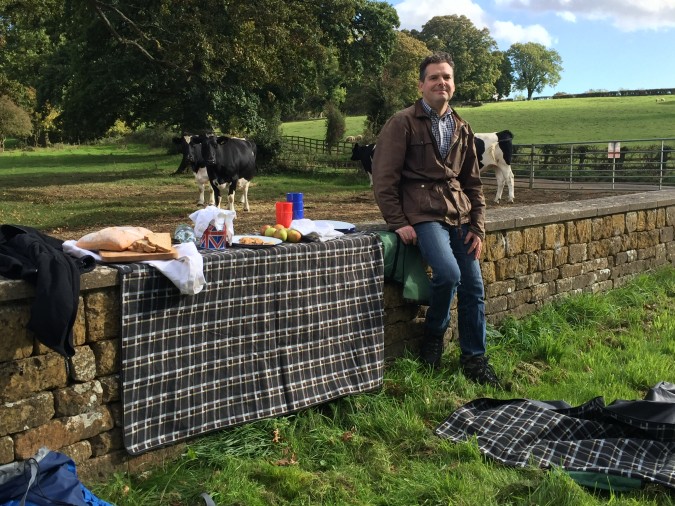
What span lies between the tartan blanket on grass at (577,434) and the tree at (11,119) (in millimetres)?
46950

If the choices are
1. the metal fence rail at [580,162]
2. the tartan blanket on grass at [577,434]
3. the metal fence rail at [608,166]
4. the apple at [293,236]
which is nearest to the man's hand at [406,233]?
the apple at [293,236]

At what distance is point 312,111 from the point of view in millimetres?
65875

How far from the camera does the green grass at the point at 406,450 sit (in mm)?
3367

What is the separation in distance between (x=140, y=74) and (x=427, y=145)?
78.1ft

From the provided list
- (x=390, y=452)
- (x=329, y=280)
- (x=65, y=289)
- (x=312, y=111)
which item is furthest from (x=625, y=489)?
(x=312, y=111)

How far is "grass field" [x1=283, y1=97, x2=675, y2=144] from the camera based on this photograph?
41281mm

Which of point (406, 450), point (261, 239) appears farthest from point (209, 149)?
point (406, 450)

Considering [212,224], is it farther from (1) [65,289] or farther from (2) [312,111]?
(2) [312,111]

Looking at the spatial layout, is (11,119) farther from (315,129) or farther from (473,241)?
(473,241)

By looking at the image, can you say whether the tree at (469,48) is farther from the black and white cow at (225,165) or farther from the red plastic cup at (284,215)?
the red plastic cup at (284,215)

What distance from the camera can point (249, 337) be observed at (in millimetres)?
4055

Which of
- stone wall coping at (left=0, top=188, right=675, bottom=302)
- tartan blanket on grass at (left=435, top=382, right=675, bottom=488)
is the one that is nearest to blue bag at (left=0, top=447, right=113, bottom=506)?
stone wall coping at (left=0, top=188, right=675, bottom=302)

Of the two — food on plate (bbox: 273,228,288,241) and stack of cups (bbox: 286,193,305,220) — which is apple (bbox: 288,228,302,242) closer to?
food on plate (bbox: 273,228,288,241)

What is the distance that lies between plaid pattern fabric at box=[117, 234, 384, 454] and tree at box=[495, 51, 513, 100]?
313 feet
